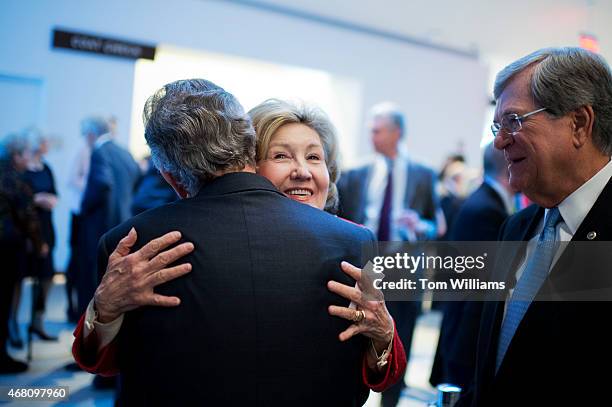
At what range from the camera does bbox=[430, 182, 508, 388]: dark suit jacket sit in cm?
298

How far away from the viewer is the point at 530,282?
159 cm

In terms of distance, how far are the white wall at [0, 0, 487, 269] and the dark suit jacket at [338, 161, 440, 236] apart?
4.85m

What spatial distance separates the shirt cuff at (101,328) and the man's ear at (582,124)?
119 centimetres

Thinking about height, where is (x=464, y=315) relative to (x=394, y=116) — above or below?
below

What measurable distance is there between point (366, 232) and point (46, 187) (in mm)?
4498

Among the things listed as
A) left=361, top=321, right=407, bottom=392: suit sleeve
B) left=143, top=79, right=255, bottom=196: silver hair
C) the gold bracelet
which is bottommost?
left=361, top=321, right=407, bottom=392: suit sleeve

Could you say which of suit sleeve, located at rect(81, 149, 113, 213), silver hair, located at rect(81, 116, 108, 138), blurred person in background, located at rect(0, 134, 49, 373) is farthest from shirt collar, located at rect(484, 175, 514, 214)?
silver hair, located at rect(81, 116, 108, 138)

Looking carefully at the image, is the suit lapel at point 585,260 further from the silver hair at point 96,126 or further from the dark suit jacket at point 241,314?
the silver hair at point 96,126

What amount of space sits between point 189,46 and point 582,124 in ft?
26.5

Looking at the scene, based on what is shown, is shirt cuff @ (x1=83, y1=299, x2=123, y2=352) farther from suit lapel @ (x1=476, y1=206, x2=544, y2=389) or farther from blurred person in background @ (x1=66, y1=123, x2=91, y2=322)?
blurred person in background @ (x1=66, y1=123, x2=91, y2=322)

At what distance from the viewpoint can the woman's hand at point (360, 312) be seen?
1.42 meters

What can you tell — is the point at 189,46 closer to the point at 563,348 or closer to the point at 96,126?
the point at 96,126

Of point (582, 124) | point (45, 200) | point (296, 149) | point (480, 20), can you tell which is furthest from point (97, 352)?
point (480, 20)

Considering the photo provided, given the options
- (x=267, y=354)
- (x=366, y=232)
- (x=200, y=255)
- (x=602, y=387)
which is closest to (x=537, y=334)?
(x=602, y=387)
